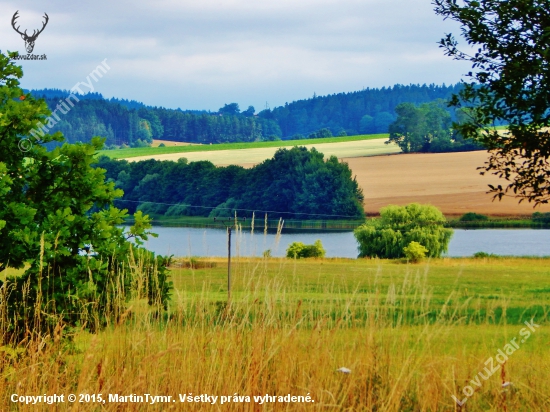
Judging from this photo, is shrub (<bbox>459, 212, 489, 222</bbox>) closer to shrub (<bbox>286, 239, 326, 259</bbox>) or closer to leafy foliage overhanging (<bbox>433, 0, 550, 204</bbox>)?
shrub (<bbox>286, 239, 326, 259</bbox>)

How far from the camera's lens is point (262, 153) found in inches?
3974

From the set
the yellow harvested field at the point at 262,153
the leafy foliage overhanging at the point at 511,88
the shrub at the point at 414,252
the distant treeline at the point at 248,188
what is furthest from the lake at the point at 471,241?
the leafy foliage overhanging at the point at 511,88

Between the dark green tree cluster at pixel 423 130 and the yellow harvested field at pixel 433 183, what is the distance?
1.40 meters

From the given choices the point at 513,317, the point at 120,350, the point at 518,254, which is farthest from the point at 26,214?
the point at 518,254

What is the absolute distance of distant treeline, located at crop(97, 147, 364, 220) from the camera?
77312mm

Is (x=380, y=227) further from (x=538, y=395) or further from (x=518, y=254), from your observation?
(x=538, y=395)

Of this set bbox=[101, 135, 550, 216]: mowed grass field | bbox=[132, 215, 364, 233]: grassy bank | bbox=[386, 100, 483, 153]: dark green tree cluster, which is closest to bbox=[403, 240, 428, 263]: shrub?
bbox=[132, 215, 364, 233]: grassy bank

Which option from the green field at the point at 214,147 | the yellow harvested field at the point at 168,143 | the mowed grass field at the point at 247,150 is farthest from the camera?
the yellow harvested field at the point at 168,143

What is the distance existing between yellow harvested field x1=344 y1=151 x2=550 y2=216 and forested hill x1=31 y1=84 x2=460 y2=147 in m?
22.2

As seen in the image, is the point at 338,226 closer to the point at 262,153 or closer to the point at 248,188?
the point at 248,188

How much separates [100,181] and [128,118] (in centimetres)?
10310

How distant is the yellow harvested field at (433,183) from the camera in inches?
3029

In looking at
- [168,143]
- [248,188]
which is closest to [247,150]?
[168,143]

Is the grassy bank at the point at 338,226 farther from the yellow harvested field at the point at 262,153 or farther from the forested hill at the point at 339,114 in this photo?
the forested hill at the point at 339,114
